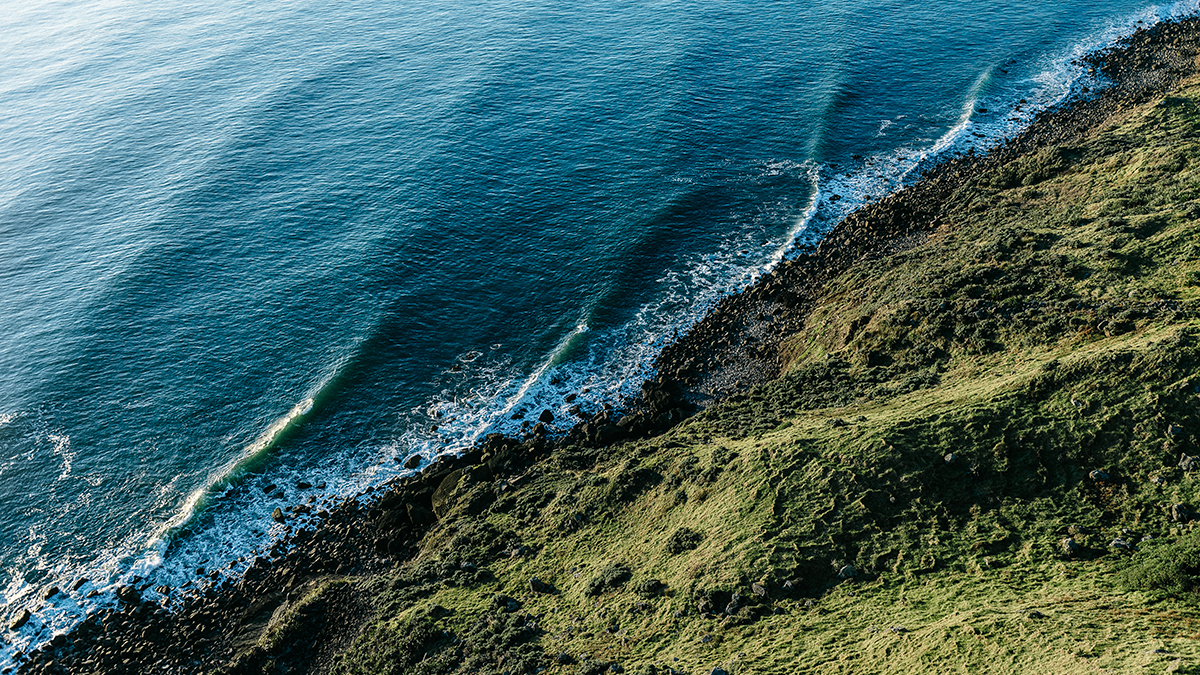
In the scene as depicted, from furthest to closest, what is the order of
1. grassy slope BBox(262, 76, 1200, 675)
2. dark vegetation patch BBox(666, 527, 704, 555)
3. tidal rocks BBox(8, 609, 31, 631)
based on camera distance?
tidal rocks BBox(8, 609, 31, 631), dark vegetation patch BBox(666, 527, 704, 555), grassy slope BBox(262, 76, 1200, 675)

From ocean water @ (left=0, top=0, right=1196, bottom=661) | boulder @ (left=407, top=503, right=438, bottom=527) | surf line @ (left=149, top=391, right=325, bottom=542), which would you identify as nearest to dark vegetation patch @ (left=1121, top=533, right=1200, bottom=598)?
ocean water @ (left=0, top=0, right=1196, bottom=661)

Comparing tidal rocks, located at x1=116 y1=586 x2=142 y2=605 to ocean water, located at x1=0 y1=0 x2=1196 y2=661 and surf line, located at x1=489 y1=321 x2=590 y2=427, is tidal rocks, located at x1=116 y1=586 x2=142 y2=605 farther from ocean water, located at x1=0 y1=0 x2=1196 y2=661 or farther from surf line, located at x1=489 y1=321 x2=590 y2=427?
surf line, located at x1=489 y1=321 x2=590 y2=427

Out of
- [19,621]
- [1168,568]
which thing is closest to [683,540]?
[1168,568]

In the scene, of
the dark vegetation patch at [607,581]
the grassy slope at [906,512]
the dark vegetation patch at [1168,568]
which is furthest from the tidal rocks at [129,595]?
the dark vegetation patch at [1168,568]

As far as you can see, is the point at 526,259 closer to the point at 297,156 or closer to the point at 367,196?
the point at 367,196

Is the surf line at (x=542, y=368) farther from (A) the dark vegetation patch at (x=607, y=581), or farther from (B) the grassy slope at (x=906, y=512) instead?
(A) the dark vegetation patch at (x=607, y=581)

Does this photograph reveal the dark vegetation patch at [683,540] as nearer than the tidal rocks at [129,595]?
Yes
